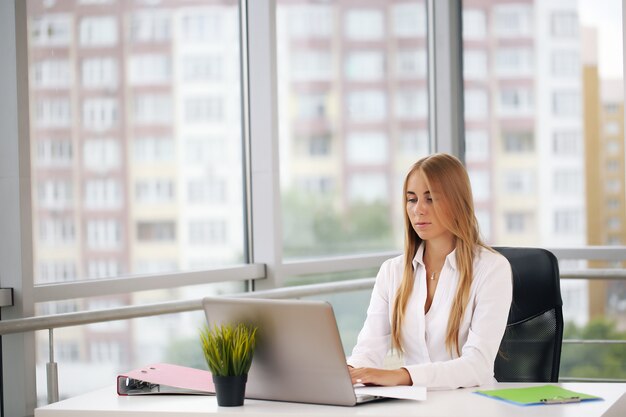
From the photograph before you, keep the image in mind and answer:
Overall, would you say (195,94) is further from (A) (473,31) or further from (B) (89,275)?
(A) (473,31)

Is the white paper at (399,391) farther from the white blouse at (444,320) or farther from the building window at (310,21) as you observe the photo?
the building window at (310,21)

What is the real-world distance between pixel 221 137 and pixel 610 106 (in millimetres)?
1919

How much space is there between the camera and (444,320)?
2439 mm

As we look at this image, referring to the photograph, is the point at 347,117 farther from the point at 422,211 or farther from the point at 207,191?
the point at 422,211

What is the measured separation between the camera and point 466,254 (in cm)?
248

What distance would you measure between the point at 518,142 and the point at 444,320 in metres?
2.37

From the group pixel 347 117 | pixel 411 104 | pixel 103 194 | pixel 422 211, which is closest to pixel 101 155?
pixel 103 194

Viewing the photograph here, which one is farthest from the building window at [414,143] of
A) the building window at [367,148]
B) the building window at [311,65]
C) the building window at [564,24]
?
the building window at [564,24]

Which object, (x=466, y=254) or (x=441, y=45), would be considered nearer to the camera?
(x=466, y=254)

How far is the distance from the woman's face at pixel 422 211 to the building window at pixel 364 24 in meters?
2.03

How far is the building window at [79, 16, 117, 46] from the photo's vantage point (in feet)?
10.5

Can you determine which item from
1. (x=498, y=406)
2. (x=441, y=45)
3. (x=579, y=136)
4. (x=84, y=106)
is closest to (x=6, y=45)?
(x=84, y=106)

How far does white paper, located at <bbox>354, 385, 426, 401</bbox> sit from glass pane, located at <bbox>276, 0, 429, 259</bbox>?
78.5 inches

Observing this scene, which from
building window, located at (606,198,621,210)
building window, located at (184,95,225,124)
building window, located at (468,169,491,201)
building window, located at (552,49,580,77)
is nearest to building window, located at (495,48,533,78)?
building window, located at (552,49,580,77)
